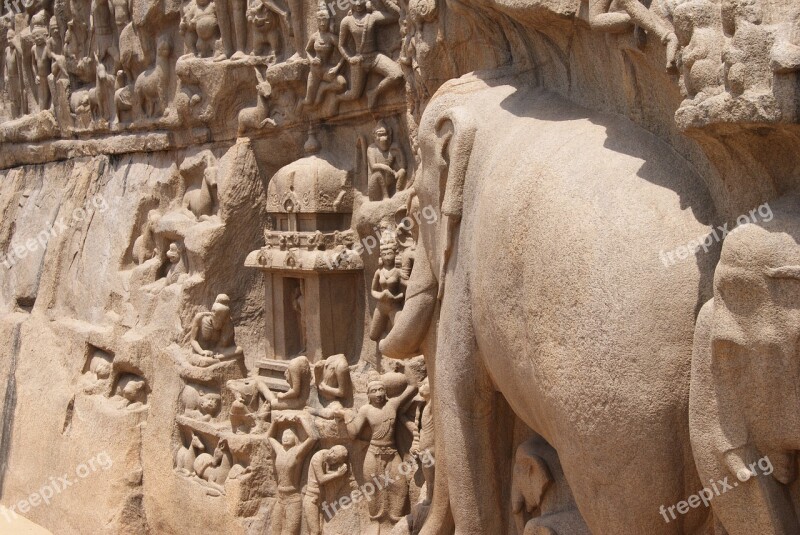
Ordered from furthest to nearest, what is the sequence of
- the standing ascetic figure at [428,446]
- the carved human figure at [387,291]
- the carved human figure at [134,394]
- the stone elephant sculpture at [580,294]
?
1. the carved human figure at [134,394]
2. the carved human figure at [387,291]
3. the standing ascetic figure at [428,446]
4. the stone elephant sculpture at [580,294]

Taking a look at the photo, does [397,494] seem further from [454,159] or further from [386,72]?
[454,159]

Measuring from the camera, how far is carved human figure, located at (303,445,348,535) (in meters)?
6.38

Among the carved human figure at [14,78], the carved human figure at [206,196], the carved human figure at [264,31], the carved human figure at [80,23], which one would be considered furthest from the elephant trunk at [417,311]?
the carved human figure at [14,78]

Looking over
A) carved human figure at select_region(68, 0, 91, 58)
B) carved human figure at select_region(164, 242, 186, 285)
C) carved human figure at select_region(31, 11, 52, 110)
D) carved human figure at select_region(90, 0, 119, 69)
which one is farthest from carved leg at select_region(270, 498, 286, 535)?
carved human figure at select_region(31, 11, 52, 110)

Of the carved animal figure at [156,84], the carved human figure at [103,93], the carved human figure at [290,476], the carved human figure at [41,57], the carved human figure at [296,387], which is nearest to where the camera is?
the carved human figure at [290,476]

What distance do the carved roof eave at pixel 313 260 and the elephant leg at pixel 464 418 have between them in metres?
2.64

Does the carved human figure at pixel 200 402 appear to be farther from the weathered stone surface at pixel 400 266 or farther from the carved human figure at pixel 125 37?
the carved human figure at pixel 125 37

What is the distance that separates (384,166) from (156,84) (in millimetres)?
2789

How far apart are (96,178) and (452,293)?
6.17 metres

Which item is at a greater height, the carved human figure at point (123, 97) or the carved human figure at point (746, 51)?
the carved human figure at point (746, 51)

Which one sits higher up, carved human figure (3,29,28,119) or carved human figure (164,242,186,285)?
carved human figure (3,29,28,119)

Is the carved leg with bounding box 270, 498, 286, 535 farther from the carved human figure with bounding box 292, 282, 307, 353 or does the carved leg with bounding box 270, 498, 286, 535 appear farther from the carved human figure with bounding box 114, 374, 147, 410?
the carved human figure with bounding box 114, 374, 147, 410

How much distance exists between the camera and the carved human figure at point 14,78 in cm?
1087

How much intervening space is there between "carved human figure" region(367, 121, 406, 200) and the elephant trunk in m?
2.19
